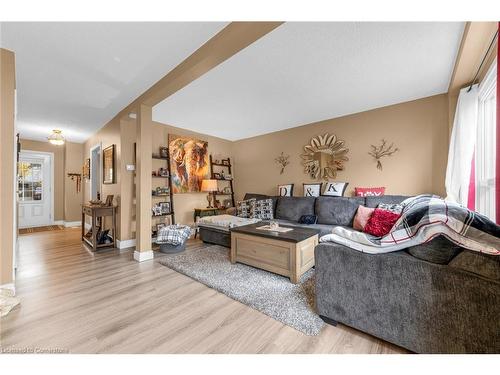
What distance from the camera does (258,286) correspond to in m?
2.09

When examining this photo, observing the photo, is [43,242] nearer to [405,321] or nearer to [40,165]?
[40,165]

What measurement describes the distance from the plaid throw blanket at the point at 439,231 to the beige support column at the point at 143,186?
2647 millimetres

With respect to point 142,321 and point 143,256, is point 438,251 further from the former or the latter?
point 143,256

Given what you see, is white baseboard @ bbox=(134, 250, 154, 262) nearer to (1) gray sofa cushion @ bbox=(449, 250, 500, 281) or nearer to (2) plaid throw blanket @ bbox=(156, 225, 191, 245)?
(2) plaid throw blanket @ bbox=(156, 225, 191, 245)

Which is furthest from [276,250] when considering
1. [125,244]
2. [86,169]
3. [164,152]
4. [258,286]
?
[86,169]

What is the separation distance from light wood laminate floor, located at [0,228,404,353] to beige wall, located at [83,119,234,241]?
1165 millimetres

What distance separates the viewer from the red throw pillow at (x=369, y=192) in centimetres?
329

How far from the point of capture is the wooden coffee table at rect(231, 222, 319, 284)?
219 cm

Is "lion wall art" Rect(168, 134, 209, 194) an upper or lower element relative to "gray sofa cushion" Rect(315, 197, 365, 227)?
upper

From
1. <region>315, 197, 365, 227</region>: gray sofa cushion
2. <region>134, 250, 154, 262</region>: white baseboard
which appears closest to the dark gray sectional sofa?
<region>315, 197, 365, 227</region>: gray sofa cushion

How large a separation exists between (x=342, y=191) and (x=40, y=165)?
24.3 ft

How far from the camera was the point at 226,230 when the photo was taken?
11.1 ft

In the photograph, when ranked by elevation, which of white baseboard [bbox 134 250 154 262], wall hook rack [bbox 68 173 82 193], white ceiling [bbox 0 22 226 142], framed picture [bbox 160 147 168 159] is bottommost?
white baseboard [bbox 134 250 154 262]
